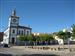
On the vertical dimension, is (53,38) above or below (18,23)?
below

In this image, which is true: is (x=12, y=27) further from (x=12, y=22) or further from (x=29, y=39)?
(x=29, y=39)

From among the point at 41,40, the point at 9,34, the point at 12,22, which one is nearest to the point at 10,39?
the point at 9,34

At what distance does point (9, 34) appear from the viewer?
93688mm

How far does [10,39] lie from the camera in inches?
3676

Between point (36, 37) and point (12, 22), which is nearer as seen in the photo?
point (36, 37)

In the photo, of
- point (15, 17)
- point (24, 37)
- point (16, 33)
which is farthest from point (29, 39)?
point (15, 17)

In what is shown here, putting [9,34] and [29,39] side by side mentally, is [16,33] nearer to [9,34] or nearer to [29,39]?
[9,34]

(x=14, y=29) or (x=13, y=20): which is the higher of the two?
(x=13, y=20)

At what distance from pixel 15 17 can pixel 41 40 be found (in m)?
18.9

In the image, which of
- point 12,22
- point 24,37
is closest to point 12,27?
point 12,22

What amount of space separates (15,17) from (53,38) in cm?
2104

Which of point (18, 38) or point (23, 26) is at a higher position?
point (23, 26)

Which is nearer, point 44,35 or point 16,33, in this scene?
point 44,35

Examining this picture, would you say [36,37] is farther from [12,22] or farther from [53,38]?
[12,22]
